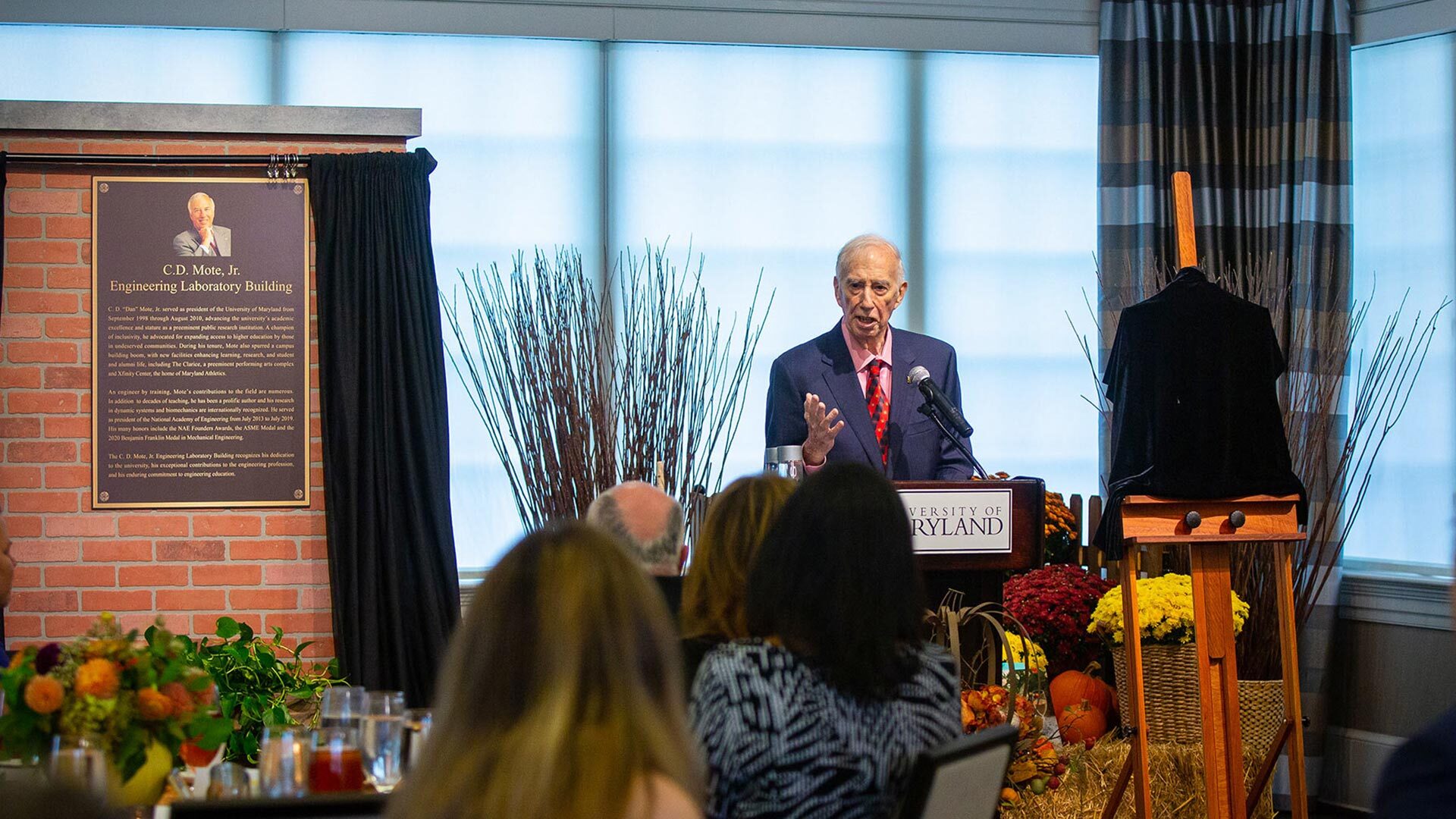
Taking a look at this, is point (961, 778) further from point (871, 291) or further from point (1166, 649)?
point (1166, 649)

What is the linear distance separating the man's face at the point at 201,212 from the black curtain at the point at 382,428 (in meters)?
0.30

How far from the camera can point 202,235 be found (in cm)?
378

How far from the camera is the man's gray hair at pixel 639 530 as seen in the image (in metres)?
2.35

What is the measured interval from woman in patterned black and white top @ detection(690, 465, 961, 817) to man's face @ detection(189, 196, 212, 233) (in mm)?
2604

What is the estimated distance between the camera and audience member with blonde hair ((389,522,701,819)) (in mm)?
1176

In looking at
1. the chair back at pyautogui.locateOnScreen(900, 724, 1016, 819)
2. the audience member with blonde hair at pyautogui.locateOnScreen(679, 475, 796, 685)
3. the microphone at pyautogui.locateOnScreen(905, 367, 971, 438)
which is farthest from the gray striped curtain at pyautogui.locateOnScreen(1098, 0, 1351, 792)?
the chair back at pyautogui.locateOnScreen(900, 724, 1016, 819)

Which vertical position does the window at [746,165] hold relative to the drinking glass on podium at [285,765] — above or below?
above

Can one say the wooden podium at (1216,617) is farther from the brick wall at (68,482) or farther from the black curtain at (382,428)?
the brick wall at (68,482)

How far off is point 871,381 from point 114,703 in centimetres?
243

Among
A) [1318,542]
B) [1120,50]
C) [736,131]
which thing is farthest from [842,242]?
[1318,542]

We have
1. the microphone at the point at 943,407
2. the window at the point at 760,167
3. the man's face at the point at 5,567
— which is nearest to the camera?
the man's face at the point at 5,567

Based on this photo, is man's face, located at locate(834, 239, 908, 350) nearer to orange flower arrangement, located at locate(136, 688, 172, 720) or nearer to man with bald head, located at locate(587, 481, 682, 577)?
man with bald head, located at locate(587, 481, 682, 577)

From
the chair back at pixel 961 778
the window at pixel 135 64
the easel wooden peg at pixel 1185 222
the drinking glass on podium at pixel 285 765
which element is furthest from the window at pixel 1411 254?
the drinking glass on podium at pixel 285 765

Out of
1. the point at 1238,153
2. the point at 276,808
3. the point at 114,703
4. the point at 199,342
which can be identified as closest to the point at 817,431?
the point at 199,342
